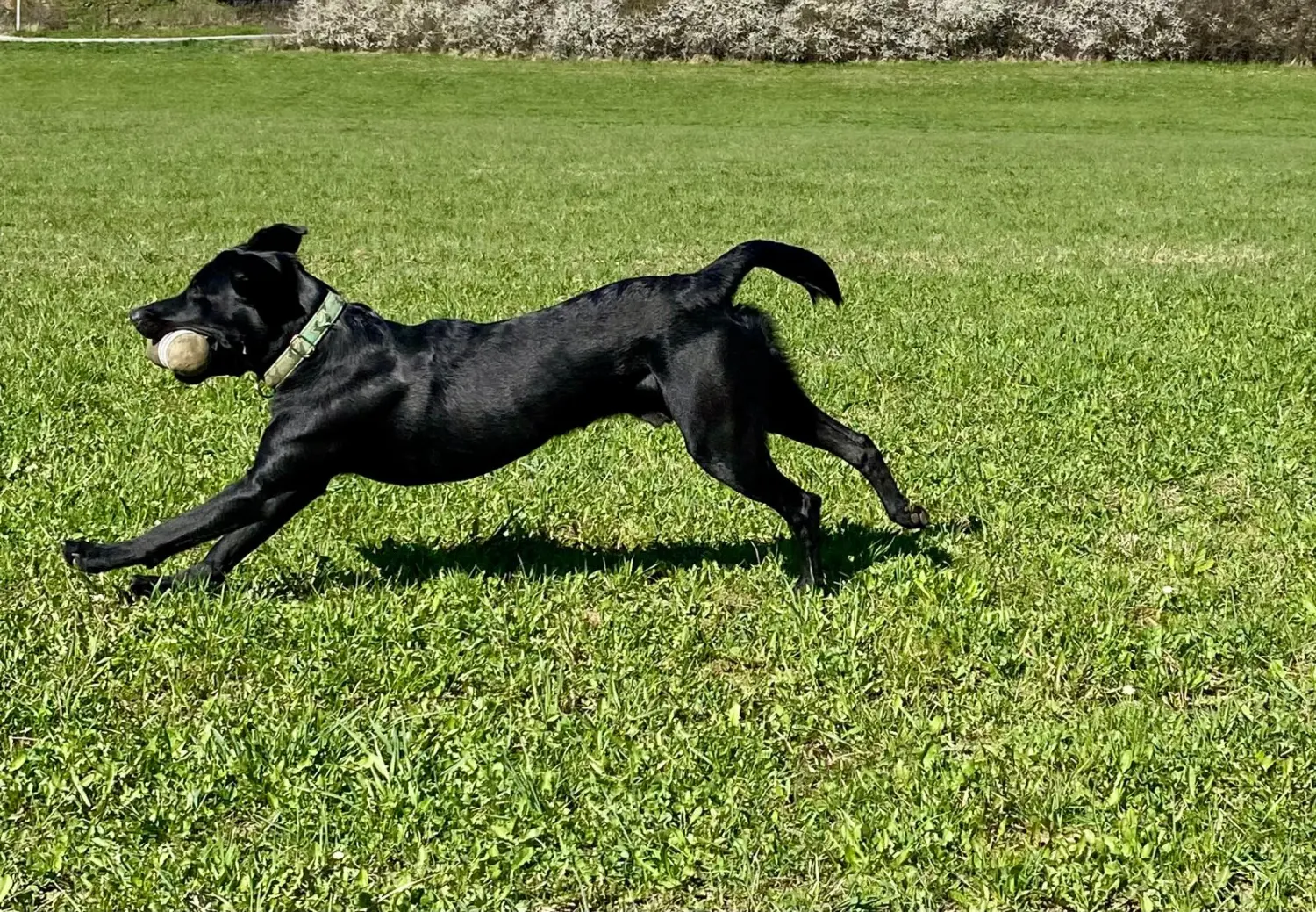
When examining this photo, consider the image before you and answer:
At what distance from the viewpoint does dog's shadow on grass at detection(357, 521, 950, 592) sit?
17.3 ft

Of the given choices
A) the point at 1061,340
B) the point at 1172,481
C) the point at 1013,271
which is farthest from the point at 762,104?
the point at 1172,481

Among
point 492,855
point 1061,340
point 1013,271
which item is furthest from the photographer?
point 1013,271

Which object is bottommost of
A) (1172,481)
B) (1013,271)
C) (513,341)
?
(1013,271)

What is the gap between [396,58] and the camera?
50.6 metres

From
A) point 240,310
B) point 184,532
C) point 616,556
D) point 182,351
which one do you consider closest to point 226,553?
point 184,532

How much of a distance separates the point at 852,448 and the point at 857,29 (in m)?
49.4

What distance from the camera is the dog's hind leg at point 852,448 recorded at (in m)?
5.24

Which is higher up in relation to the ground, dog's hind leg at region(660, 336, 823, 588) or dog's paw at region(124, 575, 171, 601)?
dog's hind leg at region(660, 336, 823, 588)

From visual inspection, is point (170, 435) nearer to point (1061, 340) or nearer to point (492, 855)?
point (492, 855)

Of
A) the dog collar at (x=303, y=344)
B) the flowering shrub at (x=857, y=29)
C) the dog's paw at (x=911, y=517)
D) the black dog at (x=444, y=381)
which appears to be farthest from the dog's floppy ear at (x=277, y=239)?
the flowering shrub at (x=857, y=29)

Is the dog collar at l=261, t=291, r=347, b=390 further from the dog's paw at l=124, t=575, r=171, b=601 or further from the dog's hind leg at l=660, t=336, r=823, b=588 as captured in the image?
the dog's hind leg at l=660, t=336, r=823, b=588

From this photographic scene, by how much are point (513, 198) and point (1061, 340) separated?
12052 mm

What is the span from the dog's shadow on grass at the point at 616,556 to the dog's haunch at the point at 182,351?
1.07 meters

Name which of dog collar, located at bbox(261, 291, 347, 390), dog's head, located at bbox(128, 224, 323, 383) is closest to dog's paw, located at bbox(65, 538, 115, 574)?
dog's head, located at bbox(128, 224, 323, 383)
